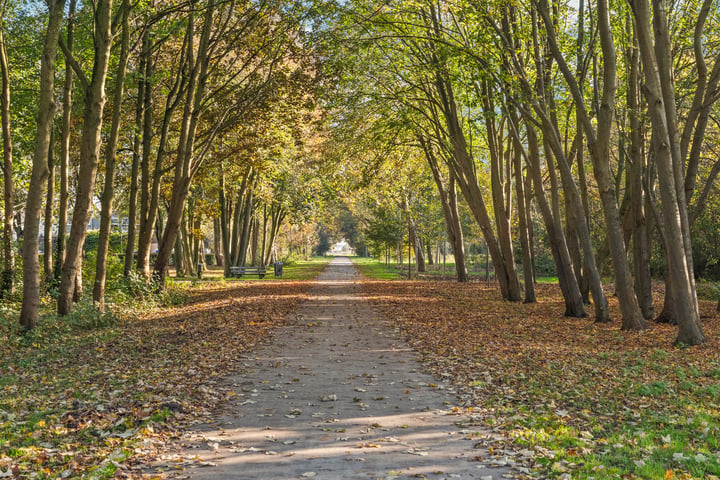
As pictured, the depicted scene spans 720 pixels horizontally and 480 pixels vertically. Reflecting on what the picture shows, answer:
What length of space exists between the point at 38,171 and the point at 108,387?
6220 mm

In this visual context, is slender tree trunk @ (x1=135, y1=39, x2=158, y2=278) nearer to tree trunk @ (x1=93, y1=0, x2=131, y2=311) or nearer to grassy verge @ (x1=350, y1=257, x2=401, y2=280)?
tree trunk @ (x1=93, y1=0, x2=131, y2=311)

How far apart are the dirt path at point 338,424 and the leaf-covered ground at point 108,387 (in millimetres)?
509

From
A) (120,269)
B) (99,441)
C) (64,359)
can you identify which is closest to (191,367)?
(64,359)

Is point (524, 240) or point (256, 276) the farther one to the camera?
point (256, 276)

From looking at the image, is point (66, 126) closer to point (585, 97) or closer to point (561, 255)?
point (561, 255)

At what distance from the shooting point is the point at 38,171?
1265 centimetres

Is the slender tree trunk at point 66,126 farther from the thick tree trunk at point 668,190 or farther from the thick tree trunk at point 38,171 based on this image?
the thick tree trunk at point 668,190

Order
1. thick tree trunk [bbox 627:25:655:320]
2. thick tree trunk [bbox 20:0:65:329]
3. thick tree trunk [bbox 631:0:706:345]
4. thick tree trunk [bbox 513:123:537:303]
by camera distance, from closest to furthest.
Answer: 1. thick tree trunk [bbox 631:0:706:345]
2. thick tree trunk [bbox 20:0:65:329]
3. thick tree trunk [bbox 627:25:655:320]
4. thick tree trunk [bbox 513:123:537:303]

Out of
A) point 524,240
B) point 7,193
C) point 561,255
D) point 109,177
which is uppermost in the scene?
point 109,177

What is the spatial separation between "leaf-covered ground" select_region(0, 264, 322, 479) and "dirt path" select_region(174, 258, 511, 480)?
51 centimetres

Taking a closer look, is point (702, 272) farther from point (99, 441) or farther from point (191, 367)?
point (99, 441)

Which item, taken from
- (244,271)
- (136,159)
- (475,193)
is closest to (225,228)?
(244,271)

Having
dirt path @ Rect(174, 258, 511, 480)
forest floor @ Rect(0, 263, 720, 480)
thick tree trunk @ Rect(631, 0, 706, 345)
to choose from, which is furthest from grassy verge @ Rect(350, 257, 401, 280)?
dirt path @ Rect(174, 258, 511, 480)

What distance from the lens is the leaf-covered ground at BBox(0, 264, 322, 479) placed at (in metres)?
5.62
